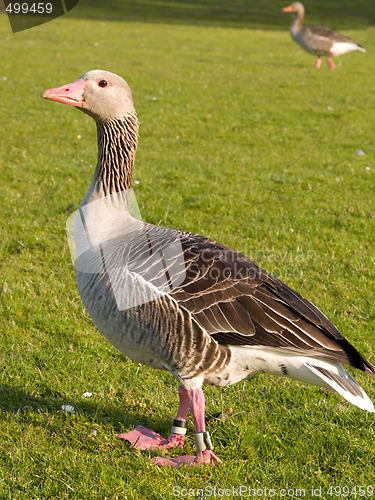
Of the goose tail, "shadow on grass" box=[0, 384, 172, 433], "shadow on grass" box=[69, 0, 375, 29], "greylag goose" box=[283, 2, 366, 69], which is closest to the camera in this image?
the goose tail

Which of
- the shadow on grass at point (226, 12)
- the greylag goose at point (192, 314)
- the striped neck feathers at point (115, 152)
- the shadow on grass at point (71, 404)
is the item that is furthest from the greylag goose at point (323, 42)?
the shadow on grass at point (71, 404)

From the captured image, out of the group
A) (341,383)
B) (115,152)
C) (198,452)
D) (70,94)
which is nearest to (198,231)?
(115,152)

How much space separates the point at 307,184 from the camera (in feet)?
31.6

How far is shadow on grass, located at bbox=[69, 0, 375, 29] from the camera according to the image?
4184cm

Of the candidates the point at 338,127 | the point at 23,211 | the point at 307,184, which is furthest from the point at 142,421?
the point at 338,127

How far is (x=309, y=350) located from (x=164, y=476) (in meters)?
1.42

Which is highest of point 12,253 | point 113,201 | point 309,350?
point 113,201

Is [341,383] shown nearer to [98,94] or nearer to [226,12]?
[98,94]

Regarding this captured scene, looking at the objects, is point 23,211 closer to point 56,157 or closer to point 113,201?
point 56,157

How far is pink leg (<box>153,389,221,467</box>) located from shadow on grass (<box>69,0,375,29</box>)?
133 ft

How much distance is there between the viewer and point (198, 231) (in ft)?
24.8

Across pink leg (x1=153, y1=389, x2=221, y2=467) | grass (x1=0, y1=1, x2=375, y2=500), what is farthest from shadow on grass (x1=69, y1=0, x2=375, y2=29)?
pink leg (x1=153, y1=389, x2=221, y2=467)

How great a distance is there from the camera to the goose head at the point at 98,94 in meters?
4.01

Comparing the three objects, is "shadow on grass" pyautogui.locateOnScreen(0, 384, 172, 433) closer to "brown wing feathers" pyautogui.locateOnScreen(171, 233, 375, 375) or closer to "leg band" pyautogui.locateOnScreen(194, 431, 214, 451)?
"leg band" pyautogui.locateOnScreen(194, 431, 214, 451)
